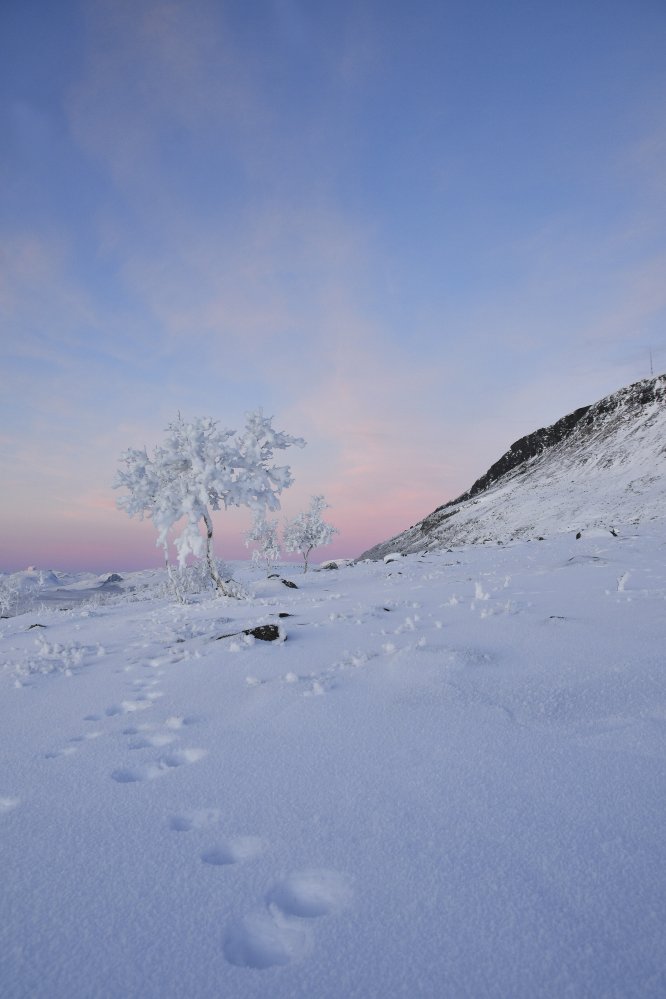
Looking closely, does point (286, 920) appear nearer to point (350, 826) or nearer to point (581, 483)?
point (350, 826)

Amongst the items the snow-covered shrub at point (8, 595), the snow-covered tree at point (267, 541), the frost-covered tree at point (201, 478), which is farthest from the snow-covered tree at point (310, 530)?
the frost-covered tree at point (201, 478)

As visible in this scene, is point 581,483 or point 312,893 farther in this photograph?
point 581,483

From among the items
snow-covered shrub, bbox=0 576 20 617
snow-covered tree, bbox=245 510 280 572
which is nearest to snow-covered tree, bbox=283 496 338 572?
snow-covered tree, bbox=245 510 280 572

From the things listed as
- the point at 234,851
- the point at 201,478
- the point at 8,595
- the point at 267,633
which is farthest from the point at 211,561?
the point at 8,595

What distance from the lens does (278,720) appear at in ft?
14.9

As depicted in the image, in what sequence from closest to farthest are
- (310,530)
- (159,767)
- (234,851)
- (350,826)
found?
(234,851) < (350,826) < (159,767) < (310,530)

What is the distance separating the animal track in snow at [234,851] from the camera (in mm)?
2611

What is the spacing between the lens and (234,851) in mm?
2688

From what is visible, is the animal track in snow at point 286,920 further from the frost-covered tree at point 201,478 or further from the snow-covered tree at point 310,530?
the snow-covered tree at point 310,530

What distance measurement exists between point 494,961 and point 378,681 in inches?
139

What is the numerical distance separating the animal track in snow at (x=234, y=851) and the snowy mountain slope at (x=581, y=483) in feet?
162

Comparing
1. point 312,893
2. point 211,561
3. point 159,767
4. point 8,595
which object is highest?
point 211,561

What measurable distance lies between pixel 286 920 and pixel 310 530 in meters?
68.9

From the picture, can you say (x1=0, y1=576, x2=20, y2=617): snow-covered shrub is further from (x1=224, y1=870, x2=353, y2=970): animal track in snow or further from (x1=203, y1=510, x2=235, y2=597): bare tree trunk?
(x1=224, y1=870, x2=353, y2=970): animal track in snow
